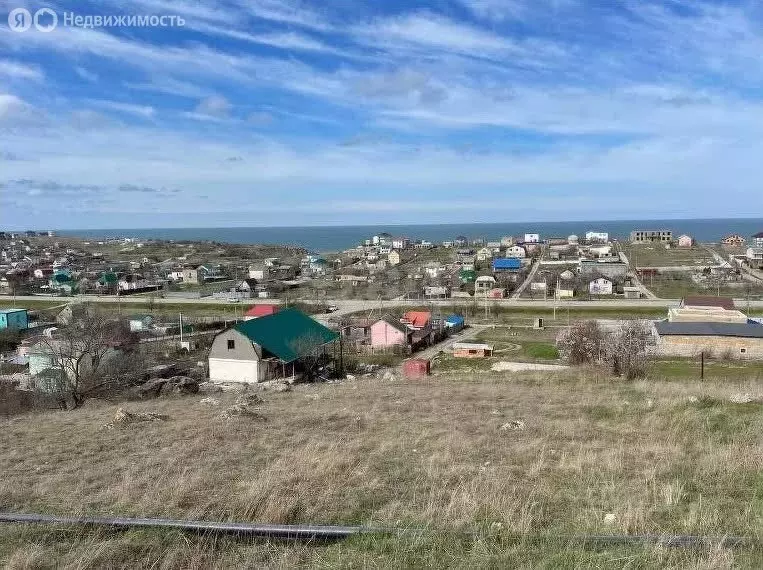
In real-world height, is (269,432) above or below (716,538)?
Result: below

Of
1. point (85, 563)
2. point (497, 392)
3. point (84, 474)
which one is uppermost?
point (85, 563)

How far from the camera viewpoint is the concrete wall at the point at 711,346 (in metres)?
29.0

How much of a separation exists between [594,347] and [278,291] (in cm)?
4362

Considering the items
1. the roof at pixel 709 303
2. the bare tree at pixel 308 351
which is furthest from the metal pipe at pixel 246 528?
the roof at pixel 709 303

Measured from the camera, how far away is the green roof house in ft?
83.3

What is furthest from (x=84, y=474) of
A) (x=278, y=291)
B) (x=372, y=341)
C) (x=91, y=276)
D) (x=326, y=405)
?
(x=91, y=276)

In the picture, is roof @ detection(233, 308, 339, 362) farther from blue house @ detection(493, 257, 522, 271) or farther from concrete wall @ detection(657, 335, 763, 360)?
blue house @ detection(493, 257, 522, 271)

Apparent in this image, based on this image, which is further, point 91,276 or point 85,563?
point 91,276

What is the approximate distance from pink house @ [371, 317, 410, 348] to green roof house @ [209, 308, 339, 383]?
30.2 feet

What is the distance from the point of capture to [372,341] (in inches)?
1430

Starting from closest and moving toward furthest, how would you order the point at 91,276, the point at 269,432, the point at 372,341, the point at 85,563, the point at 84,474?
the point at 85,563 < the point at 84,474 < the point at 269,432 < the point at 372,341 < the point at 91,276

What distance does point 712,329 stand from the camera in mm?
30031

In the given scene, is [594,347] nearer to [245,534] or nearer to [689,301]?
[689,301]

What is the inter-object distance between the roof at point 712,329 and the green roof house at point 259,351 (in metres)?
18.4
